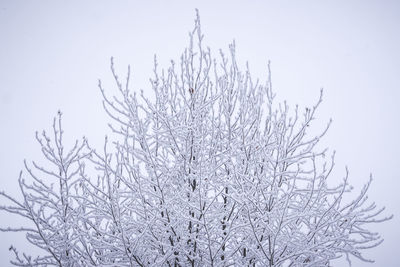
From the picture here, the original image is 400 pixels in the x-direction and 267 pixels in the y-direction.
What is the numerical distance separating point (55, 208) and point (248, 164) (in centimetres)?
244

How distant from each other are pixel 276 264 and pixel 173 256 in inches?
45.6

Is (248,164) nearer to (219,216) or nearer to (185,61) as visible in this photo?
(219,216)

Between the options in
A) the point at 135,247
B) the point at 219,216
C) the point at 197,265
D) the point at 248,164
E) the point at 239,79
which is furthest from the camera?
the point at 239,79

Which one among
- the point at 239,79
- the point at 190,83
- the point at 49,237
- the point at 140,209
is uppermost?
the point at 239,79

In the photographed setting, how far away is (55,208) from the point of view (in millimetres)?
3680

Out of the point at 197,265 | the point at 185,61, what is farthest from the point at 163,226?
the point at 185,61

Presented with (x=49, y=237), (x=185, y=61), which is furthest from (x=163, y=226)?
(x=185, y=61)

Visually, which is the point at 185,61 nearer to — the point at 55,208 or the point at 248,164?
the point at 248,164

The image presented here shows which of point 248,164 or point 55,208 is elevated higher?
point 248,164

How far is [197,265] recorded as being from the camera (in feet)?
11.9

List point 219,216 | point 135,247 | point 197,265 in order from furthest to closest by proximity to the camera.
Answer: point 197,265
point 219,216
point 135,247

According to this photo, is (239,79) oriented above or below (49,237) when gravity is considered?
above

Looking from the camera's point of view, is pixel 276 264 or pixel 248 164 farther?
pixel 248 164

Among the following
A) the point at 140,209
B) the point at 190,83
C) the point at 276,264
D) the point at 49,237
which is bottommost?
the point at 276,264
